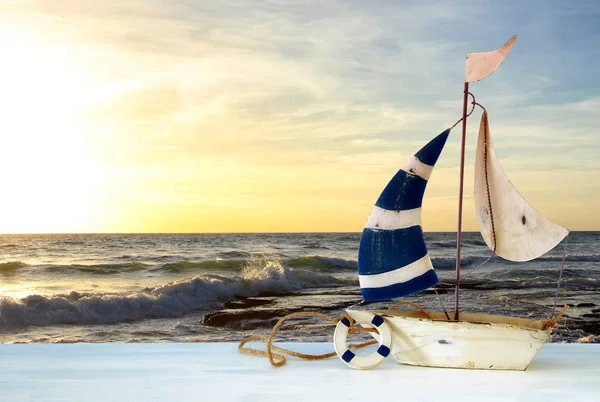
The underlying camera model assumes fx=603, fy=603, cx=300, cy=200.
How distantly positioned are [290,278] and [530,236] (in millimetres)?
7090

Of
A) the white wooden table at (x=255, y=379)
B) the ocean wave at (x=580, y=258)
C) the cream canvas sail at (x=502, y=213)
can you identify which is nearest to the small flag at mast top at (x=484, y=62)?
the cream canvas sail at (x=502, y=213)

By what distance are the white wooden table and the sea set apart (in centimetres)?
290

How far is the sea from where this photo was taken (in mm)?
5684

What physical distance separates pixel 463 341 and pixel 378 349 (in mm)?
204

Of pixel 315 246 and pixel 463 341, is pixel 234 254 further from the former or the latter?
pixel 463 341

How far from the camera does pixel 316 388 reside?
1.34 meters

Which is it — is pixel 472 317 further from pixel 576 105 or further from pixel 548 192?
pixel 576 105

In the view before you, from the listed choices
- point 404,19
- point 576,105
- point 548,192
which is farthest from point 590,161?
point 404,19

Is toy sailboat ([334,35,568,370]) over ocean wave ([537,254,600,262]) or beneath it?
over

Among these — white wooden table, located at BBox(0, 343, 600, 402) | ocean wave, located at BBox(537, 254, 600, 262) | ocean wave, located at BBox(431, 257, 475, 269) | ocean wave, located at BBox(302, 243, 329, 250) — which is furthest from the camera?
ocean wave, located at BBox(302, 243, 329, 250)

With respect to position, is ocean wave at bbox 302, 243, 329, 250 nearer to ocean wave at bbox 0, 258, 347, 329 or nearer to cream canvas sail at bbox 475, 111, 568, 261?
Result: ocean wave at bbox 0, 258, 347, 329

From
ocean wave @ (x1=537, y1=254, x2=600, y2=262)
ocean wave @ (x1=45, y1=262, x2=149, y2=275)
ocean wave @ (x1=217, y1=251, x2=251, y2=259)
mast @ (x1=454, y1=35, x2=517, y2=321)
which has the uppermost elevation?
mast @ (x1=454, y1=35, x2=517, y2=321)

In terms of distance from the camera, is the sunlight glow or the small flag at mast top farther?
the sunlight glow

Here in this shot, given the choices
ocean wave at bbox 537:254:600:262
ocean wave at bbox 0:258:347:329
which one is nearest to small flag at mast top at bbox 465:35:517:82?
ocean wave at bbox 0:258:347:329
